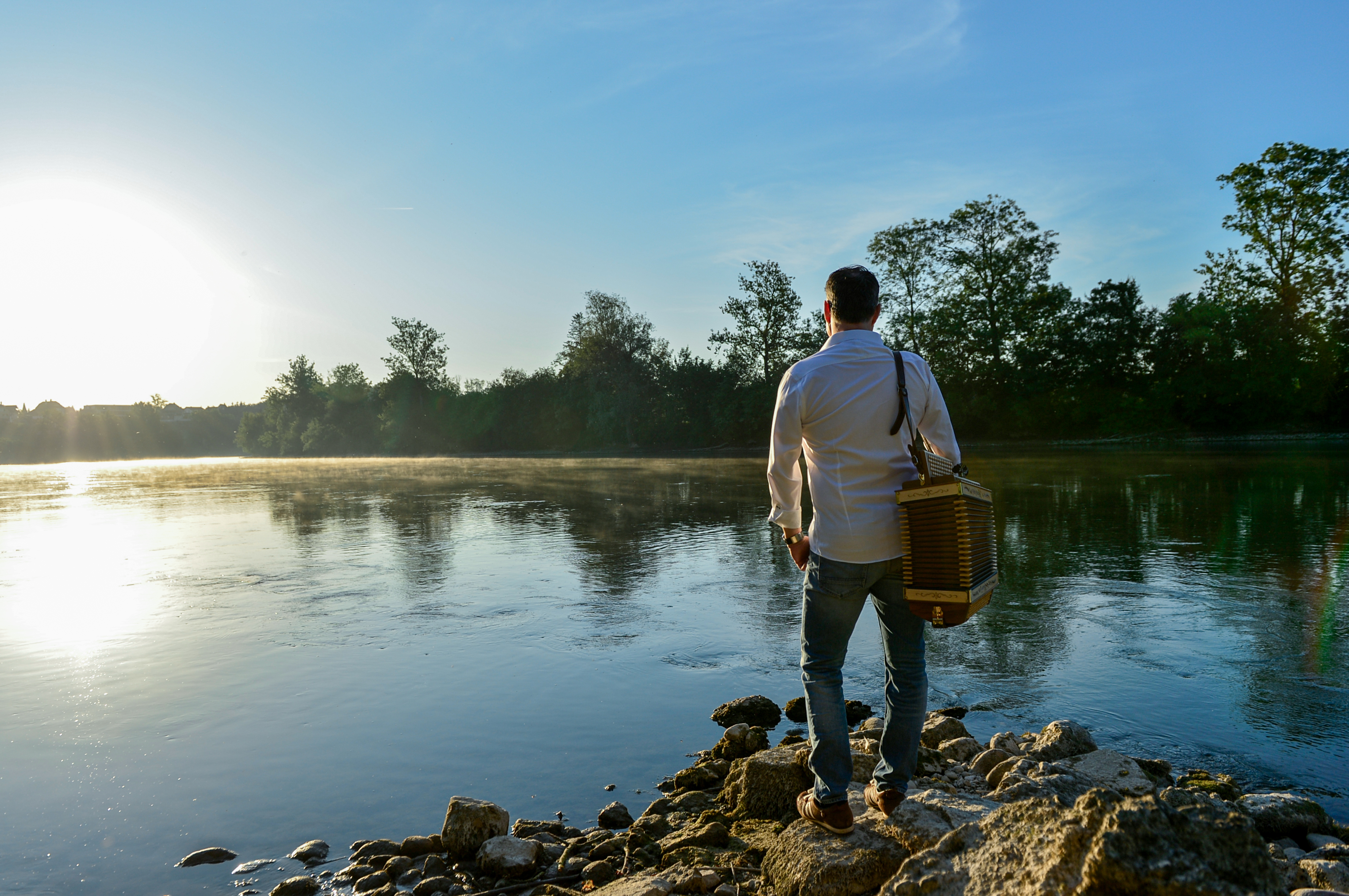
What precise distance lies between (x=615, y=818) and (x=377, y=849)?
0.98m

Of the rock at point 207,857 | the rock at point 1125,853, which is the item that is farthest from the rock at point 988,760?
the rock at point 207,857

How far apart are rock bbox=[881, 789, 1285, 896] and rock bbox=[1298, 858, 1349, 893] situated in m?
1.12

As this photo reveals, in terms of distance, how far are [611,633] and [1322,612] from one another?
548 cm

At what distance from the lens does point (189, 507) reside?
19.5 meters

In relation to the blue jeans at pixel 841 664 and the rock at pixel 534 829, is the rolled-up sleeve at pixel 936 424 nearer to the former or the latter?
the blue jeans at pixel 841 664

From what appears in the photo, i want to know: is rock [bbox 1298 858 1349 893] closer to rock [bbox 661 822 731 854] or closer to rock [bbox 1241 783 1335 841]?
rock [bbox 1241 783 1335 841]

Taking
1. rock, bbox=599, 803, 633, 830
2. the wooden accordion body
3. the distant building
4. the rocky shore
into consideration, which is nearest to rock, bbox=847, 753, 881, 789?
the rocky shore

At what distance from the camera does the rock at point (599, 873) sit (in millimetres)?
3115

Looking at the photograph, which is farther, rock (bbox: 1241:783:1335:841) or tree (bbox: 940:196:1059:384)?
tree (bbox: 940:196:1059:384)

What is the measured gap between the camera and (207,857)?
134 inches

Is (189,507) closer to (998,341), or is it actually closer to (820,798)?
(820,798)

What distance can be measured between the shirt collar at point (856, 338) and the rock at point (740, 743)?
2125 mm

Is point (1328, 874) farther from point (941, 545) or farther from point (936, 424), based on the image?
point (936, 424)

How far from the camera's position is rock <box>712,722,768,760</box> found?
4.12 metres
